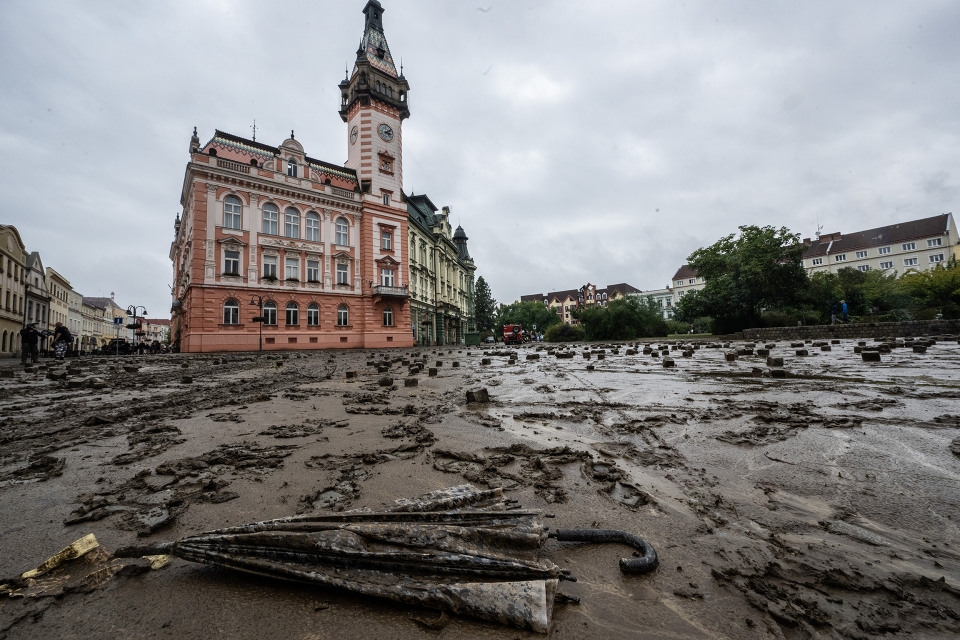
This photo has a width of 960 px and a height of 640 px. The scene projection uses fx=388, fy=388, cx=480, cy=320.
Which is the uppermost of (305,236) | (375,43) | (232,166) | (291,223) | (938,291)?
(375,43)

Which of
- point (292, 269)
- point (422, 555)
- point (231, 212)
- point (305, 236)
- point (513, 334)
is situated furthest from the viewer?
point (513, 334)

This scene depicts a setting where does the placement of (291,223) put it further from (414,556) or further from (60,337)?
(414,556)

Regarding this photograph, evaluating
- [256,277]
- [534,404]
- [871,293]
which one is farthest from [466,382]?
[871,293]

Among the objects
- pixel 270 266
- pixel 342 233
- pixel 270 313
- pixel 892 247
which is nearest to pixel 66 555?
pixel 270 313

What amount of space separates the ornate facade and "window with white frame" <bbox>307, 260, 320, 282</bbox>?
823 centimetres

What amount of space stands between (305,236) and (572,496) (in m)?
30.3

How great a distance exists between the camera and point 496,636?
1.13 m

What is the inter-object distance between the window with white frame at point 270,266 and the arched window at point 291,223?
6.97 feet

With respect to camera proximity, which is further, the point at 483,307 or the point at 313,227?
the point at 483,307

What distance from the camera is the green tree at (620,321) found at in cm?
3481

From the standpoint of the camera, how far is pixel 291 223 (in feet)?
91.5

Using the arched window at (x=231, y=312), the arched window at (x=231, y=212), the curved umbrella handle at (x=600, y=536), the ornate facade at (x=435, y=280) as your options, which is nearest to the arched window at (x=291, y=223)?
the arched window at (x=231, y=212)

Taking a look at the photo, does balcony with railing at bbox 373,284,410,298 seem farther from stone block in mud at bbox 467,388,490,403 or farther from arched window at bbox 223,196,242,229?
stone block in mud at bbox 467,388,490,403

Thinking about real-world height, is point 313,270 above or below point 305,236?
below
